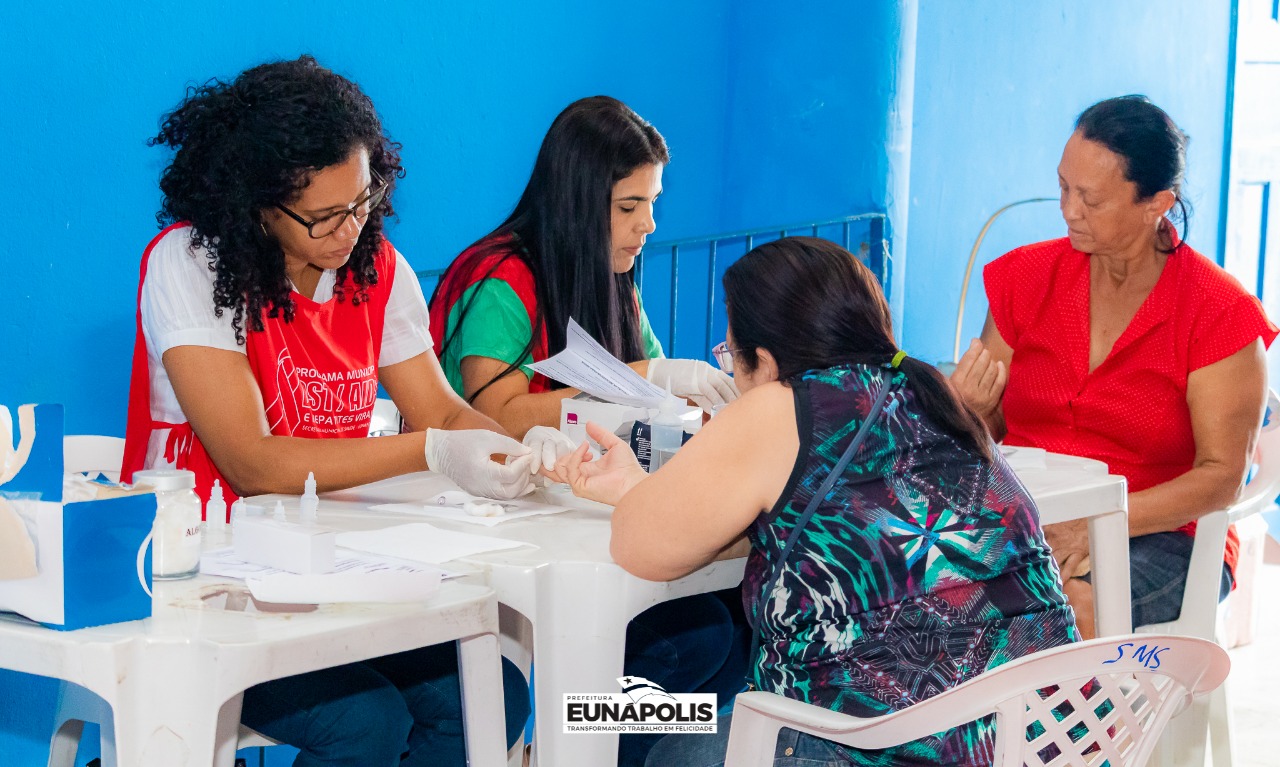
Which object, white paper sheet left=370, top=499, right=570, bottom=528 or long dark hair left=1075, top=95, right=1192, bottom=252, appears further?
long dark hair left=1075, top=95, right=1192, bottom=252

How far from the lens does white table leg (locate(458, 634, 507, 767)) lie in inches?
60.0

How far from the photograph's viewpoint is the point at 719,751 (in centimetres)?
171

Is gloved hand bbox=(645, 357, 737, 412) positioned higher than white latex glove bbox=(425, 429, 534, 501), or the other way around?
gloved hand bbox=(645, 357, 737, 412)

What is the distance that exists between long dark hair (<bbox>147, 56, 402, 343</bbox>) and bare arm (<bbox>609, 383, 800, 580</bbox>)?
33.2 inches

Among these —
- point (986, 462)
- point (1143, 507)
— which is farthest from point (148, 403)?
point (1143, 507)

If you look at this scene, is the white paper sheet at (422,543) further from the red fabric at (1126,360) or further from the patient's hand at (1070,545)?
the red fabric at (1126,360)

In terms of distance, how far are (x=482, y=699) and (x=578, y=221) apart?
1.31 meters

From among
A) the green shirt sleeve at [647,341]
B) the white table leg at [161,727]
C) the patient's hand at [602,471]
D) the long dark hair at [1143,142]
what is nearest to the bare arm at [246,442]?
the patient's hand at [602,471]

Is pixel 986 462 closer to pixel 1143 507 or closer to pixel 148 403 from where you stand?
pixel 1143 507

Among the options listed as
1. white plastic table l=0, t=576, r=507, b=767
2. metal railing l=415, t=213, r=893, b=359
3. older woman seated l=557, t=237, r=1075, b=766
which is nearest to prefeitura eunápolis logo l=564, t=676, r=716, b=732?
older woman seated l=557, t=237, r=1075, b=766

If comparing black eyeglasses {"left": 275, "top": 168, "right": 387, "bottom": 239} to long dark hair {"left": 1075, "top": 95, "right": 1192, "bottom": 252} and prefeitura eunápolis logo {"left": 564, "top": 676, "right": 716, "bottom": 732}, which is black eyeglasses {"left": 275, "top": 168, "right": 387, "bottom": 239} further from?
long dark hair {"left": 1075, "top": 95, "right": 1192, "bottom": 252}

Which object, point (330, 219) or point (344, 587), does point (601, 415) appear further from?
point (344, 587)

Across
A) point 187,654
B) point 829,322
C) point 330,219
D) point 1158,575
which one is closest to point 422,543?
point 187,654

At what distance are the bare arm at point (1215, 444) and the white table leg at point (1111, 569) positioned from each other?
306 mm
